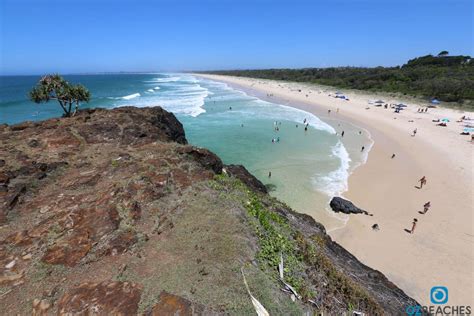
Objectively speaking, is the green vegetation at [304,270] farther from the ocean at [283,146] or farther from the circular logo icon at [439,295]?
the ocean at [283,146]

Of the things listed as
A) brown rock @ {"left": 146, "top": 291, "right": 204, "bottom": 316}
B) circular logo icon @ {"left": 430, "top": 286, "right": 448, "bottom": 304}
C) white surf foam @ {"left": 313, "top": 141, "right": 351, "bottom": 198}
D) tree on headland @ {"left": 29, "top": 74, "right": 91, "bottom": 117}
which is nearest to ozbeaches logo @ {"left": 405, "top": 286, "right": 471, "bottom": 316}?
circular logo icon @ {"left": 430, "top": 286, "right": 448, "bottom": 304}

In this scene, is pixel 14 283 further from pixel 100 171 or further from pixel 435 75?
pixel 435 75

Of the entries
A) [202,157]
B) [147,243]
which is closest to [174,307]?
[147,243]

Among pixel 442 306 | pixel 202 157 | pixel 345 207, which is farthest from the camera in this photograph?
pixel 345 207

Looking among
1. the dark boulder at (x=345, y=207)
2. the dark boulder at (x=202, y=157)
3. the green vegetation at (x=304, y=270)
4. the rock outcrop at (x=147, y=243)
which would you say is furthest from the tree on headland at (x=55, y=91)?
the dark boulder at (x=345, y=207)

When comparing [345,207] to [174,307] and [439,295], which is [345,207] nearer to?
[439,295]

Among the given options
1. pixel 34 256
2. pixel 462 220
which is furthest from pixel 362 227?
pixel 34 256
